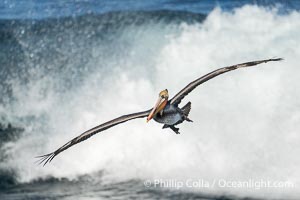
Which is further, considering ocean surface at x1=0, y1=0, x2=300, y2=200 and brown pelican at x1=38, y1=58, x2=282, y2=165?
ocean surface at x1=0, y1=0, x2=300, y2=200

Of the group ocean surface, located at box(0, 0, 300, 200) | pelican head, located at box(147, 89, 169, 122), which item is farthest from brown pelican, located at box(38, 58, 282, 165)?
ocean surface, located at box(0, 0, 300, 200)

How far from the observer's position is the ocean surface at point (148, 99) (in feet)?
48.9

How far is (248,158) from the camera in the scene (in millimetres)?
15148

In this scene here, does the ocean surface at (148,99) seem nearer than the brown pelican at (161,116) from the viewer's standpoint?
No

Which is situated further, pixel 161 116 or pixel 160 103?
pixel 161 116

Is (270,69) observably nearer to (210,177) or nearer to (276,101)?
(276,101)

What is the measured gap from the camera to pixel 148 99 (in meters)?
18.4

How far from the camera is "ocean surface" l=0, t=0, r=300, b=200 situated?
48.9 feet

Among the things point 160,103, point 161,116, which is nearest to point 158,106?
point 160,103

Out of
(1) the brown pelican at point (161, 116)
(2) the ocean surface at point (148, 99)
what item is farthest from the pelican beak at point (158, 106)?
(2) the ocean surface at point (148, 99)

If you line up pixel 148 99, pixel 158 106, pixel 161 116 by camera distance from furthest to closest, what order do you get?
pixel 148 99, pixel 161 116, pixel 158 106

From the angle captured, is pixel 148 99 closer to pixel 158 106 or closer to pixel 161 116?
pixel 161 116

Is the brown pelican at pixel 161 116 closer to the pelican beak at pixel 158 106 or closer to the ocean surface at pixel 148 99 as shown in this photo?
the pelican beak at pixel 158 106

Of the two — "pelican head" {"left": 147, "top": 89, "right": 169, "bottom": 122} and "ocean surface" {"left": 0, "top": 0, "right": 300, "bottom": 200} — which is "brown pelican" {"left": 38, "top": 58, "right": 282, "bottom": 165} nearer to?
"pelican head" {"left": 147, "top": 89, "right": 169, "bottom": 122}
